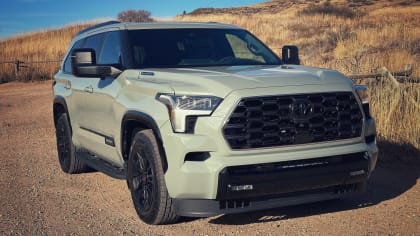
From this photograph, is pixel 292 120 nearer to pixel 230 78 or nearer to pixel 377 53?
pixel 230 78

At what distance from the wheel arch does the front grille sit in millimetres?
621

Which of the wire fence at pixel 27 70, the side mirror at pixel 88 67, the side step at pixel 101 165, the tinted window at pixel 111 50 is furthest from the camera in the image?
the wire fence at pixel 27 70

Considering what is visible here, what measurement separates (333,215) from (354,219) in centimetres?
21

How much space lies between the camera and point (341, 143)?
4672mm

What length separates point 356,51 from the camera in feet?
59.1

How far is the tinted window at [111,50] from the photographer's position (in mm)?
5945

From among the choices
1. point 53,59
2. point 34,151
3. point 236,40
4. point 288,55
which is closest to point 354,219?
point 288,55

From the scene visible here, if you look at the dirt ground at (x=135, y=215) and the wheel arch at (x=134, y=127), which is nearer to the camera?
the wheel arch at (x=134, y=127)

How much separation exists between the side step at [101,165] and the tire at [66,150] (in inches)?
8.6

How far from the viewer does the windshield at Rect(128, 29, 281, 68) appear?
5.76 m

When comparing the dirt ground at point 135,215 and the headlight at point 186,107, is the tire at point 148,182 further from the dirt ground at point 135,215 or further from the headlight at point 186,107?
the headlight at point 186,107

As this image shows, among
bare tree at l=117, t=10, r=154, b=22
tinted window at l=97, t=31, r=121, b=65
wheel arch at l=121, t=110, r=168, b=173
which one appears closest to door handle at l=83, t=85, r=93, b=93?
tinted window at l=97, t=31, r=121, b=65

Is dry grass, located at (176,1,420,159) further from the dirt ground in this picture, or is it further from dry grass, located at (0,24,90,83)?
dry grass, located at (0,24,90,83)

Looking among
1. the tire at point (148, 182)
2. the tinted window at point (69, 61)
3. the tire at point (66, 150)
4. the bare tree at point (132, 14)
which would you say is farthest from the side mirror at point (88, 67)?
the bare tree at point (132, 14)
